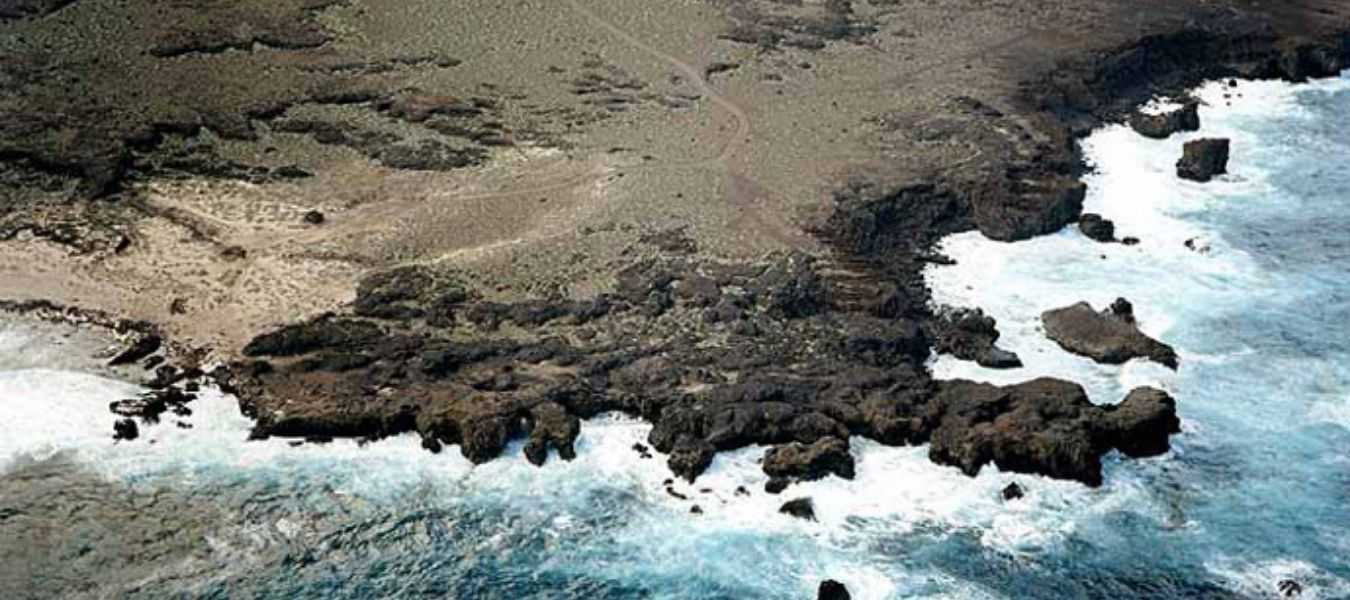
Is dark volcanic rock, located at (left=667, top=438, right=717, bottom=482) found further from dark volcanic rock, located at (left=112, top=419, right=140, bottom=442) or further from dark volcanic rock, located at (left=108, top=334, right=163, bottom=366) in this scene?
dark volcanic rock, located at (left=108, top=334, right=163, bottom=366)

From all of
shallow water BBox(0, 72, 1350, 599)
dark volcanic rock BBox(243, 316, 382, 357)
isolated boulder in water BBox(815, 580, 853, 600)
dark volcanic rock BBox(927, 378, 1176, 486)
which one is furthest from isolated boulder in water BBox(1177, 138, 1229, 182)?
dark volcanic rock BBox(243, 316, 382, 357)

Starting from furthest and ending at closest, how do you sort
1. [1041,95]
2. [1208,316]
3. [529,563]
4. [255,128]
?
[1041,95], [255,128], [1208,316], [529,563]

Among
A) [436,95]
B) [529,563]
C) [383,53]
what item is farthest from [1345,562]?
[383,53]

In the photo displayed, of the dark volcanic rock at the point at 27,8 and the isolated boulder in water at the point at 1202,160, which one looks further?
the dark volcanic rock at the point at 27,8

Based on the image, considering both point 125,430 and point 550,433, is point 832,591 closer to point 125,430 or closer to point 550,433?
point 550,433

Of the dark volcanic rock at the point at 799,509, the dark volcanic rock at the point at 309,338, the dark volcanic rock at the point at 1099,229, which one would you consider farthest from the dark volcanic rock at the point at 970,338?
the dark volcanic rock at the point at 309,338

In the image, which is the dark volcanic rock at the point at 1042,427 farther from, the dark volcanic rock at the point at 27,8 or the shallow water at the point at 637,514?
the dark volcanic rock at the point at 27,8

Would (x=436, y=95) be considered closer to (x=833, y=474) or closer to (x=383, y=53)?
(x=383, y=53)
